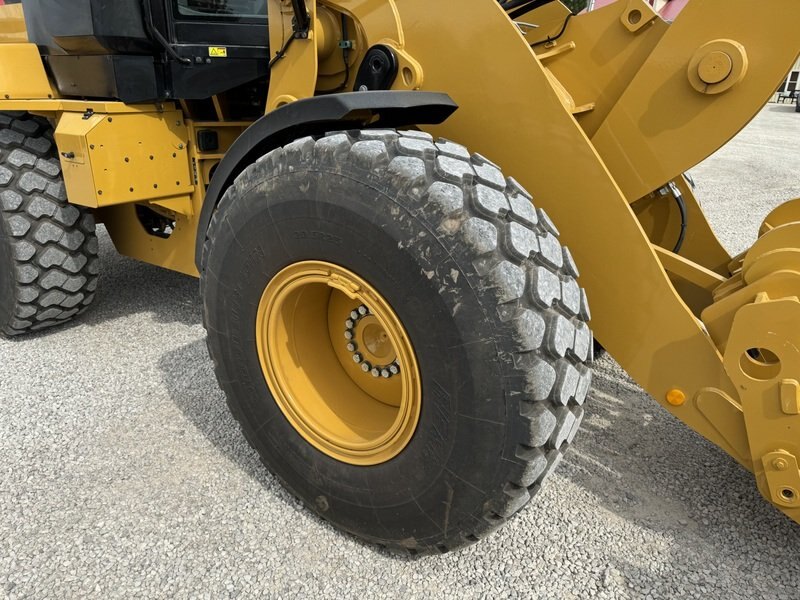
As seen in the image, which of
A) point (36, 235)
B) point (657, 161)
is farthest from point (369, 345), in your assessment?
point (36, 235)

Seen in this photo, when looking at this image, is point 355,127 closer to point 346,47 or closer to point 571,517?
point 346,47

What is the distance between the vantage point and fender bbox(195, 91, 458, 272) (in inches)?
70.1

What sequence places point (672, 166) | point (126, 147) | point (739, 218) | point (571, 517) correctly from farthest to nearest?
point (739, 218), point (126, 147), point (571, 517), point (672, 166)

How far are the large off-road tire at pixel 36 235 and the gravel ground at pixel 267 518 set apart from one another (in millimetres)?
450

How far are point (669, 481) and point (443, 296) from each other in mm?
1443

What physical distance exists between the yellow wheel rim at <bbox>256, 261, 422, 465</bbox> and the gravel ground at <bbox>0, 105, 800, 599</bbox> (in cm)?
39

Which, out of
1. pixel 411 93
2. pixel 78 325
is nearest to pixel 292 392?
pixel 411 93

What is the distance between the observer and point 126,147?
284 cm

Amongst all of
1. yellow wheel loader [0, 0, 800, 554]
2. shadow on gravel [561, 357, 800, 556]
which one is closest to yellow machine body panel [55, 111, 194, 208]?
yellow wheel loader [0, 0, 800, 554]

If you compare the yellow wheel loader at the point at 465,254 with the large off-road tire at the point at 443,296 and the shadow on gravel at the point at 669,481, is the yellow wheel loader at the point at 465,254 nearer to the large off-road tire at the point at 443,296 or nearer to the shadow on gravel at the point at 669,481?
the large off-road tire at the point at 443,296

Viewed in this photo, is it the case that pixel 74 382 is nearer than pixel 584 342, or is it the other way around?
pixel 584 342

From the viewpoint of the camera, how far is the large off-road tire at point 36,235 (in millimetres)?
3182

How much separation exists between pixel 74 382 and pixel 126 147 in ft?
4.05

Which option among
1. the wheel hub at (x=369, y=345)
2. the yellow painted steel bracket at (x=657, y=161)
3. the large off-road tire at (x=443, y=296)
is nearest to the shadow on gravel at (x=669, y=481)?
the yellow painted steel bracket at (x=657, y=161)
